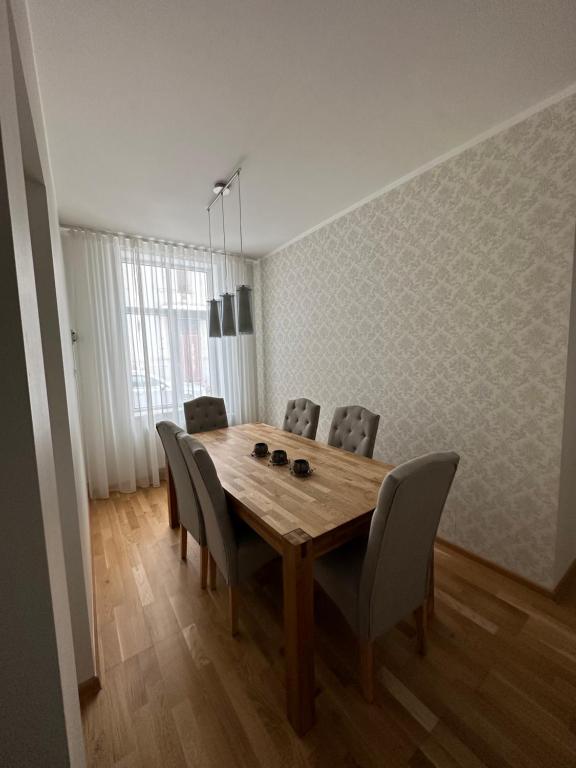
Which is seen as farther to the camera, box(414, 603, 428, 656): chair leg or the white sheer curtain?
the white sheer curtain

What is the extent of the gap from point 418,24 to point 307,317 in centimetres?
223

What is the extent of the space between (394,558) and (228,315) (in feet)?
5.68

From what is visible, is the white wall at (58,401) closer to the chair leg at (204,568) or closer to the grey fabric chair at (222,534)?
the grey fabric chair at (222,534)

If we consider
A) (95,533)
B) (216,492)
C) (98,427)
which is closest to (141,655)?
(216,492)

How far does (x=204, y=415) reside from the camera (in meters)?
2.91


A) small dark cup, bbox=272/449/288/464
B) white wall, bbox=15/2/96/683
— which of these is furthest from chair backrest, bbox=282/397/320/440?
white wall, bbox=15/2/96/683

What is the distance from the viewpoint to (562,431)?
65.9 inches

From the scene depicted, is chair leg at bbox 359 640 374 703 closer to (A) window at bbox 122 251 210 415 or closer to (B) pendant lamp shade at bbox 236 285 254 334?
(B) pendant lamp shade at bbox 236 285 254 334

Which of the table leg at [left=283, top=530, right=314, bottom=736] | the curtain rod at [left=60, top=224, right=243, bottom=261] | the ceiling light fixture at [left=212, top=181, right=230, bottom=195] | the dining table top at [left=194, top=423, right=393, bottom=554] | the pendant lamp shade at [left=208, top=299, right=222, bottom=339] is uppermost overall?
the curtain rod at [left=60, top=224, right=243, bottom=261]

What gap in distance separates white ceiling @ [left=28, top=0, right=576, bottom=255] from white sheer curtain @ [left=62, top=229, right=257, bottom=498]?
913 mm

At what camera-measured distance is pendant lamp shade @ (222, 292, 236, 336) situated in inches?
84.1

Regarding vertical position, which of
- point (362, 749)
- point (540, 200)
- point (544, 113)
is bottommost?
point (362, 749)

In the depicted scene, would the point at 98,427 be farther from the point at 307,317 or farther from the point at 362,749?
the point at 362,749

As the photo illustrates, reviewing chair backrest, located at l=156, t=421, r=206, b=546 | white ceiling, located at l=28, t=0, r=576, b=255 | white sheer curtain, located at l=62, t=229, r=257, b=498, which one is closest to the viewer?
white ceiling, located at l=28, t=0, r=576, b=255
